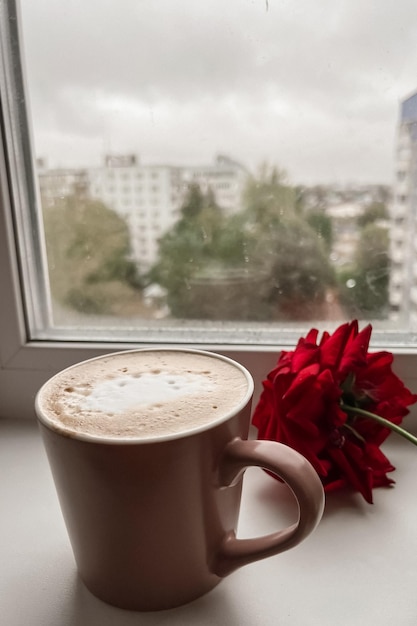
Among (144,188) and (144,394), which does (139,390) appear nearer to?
(144,394)

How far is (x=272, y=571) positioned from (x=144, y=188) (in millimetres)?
368

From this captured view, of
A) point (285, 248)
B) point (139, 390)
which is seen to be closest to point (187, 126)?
point (285, 248)

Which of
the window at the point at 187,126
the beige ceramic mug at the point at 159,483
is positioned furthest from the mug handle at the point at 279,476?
the window at the point at 187,126

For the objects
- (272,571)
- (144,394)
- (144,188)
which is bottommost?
(272,571)

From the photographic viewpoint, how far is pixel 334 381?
42cm

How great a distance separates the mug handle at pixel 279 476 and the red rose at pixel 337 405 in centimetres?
10

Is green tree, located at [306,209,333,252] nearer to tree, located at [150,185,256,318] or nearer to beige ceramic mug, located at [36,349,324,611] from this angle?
tree, located at [150,185,256,318]

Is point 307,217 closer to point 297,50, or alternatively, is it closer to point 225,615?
point 297,50

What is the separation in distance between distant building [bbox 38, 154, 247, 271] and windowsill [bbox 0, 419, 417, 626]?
257 mm

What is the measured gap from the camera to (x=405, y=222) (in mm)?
529

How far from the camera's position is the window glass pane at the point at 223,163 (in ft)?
1.66

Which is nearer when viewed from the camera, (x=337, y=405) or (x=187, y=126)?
(x=337, y=405)

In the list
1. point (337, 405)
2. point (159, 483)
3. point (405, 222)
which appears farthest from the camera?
point (405, 222)

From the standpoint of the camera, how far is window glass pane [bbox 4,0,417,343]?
50cm
